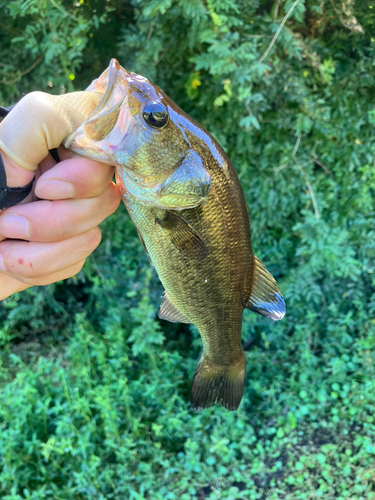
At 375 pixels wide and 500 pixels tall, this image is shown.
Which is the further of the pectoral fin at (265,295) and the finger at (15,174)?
the pectoral fin at (265,295)

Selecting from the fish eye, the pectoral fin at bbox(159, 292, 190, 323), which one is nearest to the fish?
the fish eye

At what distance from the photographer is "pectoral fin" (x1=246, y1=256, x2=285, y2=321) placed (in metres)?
1.25

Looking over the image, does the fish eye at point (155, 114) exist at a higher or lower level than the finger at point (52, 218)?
higher

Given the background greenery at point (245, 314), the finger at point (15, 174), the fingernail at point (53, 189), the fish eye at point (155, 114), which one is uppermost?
the fish eye at point (155, 114)

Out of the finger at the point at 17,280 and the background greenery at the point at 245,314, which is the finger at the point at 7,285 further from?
the background greenery at the point at 245,314

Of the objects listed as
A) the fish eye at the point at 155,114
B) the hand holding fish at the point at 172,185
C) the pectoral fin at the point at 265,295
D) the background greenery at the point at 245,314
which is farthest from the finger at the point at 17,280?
the background greenery at the point at 245,314

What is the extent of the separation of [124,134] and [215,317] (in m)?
0.75

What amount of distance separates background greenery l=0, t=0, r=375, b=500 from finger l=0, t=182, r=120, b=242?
1283mm

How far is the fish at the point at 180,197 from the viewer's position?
0.89m

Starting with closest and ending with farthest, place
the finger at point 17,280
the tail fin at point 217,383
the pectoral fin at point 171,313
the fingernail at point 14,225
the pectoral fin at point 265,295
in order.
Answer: the fingernail at point 14,225 → the finger at point 17,280 → the pectoral fin at point 265,295 → the pectoral fin at point 171,313 → the tail fin at point 217,383

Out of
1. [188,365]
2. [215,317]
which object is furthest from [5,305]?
[215,317]

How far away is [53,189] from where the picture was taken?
36.4 inches

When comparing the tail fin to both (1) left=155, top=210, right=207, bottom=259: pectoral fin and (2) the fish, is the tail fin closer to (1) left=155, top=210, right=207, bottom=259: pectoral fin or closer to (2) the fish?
(2) the fish

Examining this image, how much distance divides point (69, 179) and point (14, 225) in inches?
8.3
